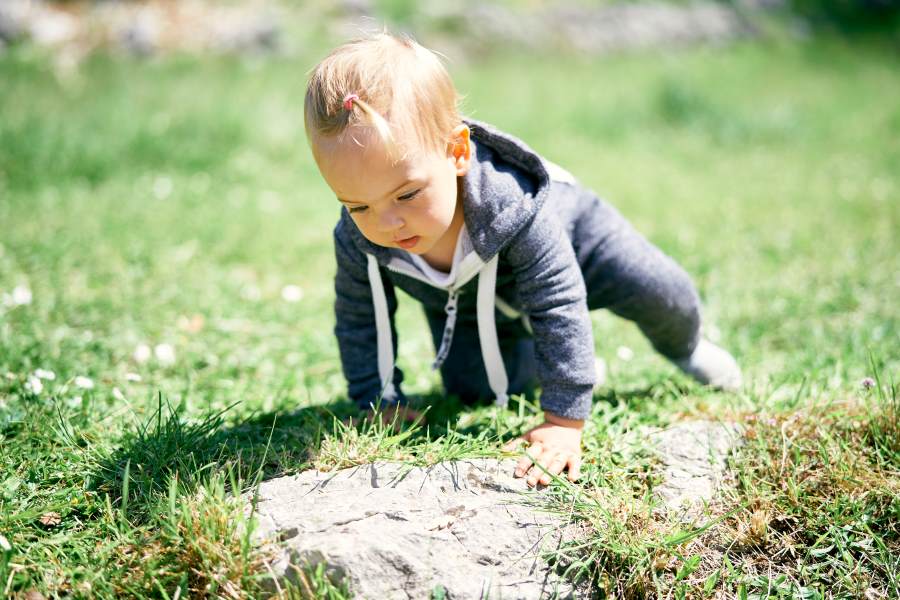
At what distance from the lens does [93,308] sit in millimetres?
3293

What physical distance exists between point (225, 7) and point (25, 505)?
7.34 metres

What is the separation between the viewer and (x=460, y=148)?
204cm

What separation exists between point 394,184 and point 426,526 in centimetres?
84

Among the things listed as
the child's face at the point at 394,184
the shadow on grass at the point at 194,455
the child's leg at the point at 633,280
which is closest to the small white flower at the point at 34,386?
the shadow on grass at the point at 194,455

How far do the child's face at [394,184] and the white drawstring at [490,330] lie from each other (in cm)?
23

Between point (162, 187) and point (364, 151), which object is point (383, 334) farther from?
point (162, 187)

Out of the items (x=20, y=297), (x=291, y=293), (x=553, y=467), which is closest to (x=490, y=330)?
(x=553, y=467)

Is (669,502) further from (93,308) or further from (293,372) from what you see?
(93,308)

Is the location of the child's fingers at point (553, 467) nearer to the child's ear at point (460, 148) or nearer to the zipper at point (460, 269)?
the zipper at point (460, 269)

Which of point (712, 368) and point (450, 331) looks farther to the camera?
point (712, 368)

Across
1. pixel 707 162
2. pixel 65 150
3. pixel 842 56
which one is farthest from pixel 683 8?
pixel 65 150

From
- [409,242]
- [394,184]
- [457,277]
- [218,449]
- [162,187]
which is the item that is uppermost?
[394,184]

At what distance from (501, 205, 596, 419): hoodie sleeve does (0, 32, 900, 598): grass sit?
188mm

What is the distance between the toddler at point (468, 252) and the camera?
1.85 m
